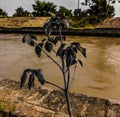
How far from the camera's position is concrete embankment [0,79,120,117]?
2.60m

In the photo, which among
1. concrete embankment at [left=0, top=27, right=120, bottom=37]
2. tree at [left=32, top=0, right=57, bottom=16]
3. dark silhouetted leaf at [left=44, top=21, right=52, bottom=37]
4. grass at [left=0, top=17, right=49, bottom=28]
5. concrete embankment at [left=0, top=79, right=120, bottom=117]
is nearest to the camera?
dark silhouetted leaf at [left=44, top=21, right=52, bottom=37]

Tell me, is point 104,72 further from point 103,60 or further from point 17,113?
point 17,113

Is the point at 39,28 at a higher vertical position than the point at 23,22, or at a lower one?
lower

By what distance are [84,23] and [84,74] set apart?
15779 mm

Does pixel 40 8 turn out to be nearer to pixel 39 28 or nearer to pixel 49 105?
pixel 39 28

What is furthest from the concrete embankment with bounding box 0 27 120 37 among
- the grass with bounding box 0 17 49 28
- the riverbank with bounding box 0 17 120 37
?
the grass with bounding box 0 17 49 28

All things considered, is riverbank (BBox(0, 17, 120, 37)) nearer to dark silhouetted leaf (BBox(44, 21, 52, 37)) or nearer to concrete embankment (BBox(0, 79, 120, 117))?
concrete embankment (BBox(0, 79, 120, 117))

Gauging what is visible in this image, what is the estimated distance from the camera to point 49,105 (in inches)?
109

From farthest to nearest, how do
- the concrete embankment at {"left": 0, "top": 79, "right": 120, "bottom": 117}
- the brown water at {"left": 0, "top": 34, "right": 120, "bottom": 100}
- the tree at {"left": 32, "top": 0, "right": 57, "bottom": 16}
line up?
1. the tree at {"left": 32, "top": 0, "right": 57, "bottom": 16}
2. the brown water at {"left": 0, "top": 34, "right": 120, "bottom": 100}
3. the concrete embankment at {"left": 0, "top": 79, "right": 120, "bottom": 117}

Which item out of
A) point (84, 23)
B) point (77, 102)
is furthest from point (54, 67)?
point (84, 23)

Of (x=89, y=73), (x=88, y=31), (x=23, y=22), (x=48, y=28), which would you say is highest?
(x=48, y=28)

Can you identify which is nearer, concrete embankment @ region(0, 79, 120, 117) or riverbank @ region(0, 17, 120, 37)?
concrete embankment @ region(0, 79, 120, 117)

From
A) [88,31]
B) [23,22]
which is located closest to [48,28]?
[88,31]

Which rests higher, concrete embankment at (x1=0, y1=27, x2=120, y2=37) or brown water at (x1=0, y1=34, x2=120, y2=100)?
concrete embankment at (x1=0, y1=27, x2=120, y2=37)
